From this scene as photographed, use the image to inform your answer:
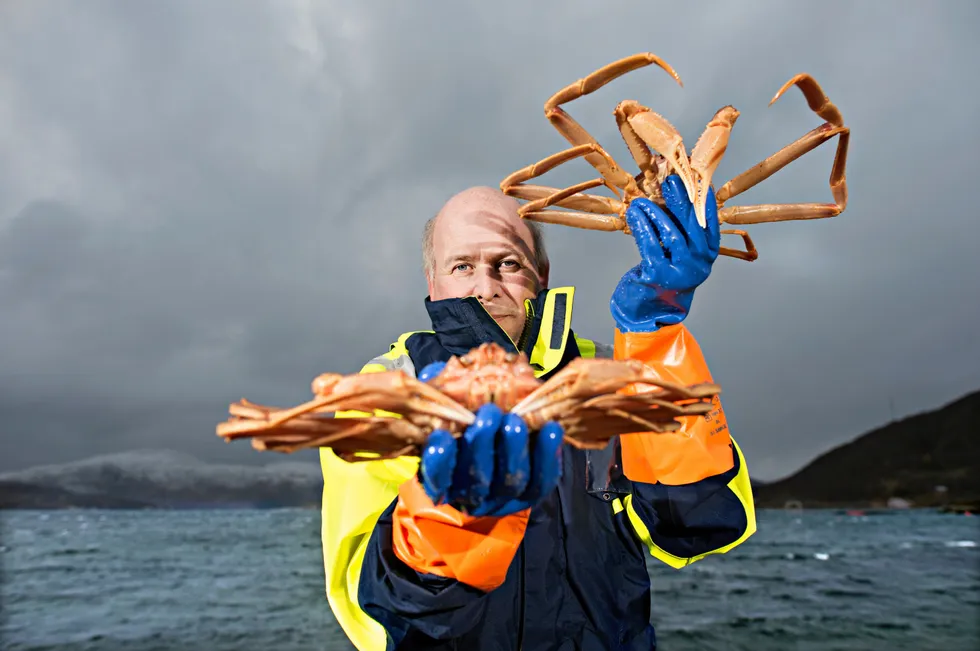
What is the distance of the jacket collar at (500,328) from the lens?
9.98 feet

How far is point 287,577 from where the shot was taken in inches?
1463

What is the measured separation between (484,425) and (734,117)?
2551 mm

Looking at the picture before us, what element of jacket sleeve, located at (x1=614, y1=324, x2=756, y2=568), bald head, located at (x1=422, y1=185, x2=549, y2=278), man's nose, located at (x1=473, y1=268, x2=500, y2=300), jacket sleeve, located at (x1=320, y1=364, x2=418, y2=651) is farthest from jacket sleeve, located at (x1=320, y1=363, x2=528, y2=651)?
bald head, located at (x1=422, y1=185, x2=549, y2=278)

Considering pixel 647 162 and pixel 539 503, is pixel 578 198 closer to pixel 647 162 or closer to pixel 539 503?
pixel 647 162

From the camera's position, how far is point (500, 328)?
3.09m

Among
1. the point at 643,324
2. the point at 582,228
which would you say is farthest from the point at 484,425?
the point at 582,228

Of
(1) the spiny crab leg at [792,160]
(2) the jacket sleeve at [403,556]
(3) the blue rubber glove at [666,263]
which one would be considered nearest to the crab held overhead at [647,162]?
(1) the spiny crab leg at [792,160]

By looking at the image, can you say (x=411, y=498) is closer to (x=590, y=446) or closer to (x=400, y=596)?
(x=400, y=596)

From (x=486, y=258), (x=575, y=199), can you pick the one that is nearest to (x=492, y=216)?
(x=486, y=258)

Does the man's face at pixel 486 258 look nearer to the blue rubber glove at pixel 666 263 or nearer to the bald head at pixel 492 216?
the bald head at pixel 492 216

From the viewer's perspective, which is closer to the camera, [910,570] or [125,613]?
[125,613]

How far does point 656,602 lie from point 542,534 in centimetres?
2698

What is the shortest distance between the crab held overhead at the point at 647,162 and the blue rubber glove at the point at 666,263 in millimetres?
417

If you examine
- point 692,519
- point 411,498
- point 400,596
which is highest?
point 411,498
